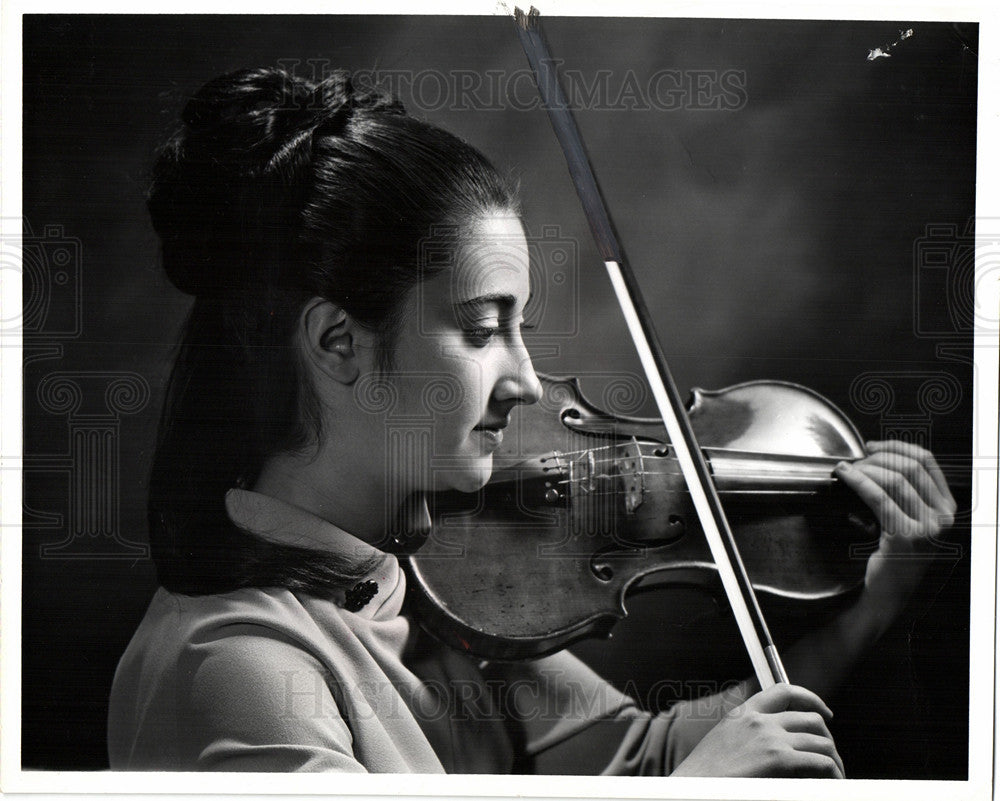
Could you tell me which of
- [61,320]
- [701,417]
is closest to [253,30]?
[61,320]

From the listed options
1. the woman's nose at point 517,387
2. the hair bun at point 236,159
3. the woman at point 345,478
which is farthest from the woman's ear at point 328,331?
the woman's nose at point 517,387

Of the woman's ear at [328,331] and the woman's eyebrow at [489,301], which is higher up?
the woman's eyebrow at [489,301]

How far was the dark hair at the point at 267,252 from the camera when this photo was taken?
1.29 m

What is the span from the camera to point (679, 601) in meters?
1.30

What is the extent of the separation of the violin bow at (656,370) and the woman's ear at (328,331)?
41 cm

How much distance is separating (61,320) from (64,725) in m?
0.63

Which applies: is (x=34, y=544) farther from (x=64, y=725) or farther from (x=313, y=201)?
(x=313, y=201)

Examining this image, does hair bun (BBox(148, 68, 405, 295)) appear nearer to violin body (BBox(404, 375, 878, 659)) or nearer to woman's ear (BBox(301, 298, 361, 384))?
woman's ear (BBox(301, 298, 361, 384))

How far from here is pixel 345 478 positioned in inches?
51.1

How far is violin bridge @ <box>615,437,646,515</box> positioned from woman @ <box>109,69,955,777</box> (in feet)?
0.57
